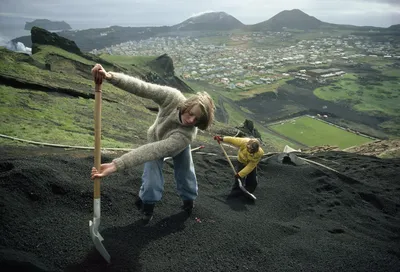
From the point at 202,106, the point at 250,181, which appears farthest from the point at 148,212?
→ the point at 250,181

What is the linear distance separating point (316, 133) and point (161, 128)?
194ft

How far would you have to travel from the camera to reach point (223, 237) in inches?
186

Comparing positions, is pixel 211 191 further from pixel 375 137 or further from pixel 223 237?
pixel 375 137

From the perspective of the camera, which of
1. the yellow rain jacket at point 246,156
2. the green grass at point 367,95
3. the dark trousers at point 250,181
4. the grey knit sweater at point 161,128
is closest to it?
the grey knit sweater at point 161,128

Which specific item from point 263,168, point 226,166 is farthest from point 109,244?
point 263,168

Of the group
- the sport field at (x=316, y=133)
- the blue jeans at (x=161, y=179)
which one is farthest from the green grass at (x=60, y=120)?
the sport field at (x=316, y=133)

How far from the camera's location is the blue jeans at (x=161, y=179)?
4316 millimetres

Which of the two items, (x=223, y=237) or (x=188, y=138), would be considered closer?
(x=188, y=138)

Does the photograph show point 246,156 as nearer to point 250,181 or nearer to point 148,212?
point 250,181

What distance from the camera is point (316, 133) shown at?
188 ft

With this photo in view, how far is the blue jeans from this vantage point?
14.2 ft

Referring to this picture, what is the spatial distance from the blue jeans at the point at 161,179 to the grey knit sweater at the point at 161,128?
1.60 feet

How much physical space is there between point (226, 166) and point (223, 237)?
4.34 metres

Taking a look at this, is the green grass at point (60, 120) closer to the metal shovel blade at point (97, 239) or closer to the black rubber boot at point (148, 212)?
the black rubber boot at point (148, 212)
